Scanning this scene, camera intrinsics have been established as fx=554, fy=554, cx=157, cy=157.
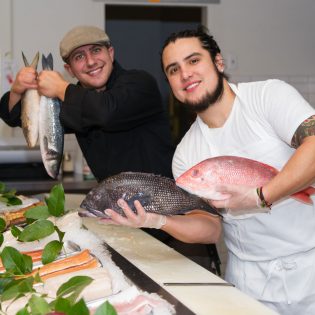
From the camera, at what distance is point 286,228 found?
1968 mm

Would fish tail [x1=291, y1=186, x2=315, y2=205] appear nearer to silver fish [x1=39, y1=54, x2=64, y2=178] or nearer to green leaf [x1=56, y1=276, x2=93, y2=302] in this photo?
green leaf [x1=56, y1=276, x2=93, y2=302]

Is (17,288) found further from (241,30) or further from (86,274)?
(241,30)

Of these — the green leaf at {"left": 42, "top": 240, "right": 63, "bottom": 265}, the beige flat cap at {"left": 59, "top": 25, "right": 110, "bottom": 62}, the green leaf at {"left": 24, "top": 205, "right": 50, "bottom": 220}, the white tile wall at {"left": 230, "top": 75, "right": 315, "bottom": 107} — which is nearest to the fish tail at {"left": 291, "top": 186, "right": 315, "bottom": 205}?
the green leaf at {"left": 42, "top": 240, "right": 63, "bottom": 265}

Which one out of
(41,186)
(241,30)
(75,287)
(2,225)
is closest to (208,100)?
(2,225)

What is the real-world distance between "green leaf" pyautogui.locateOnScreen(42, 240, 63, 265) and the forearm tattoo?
78cm

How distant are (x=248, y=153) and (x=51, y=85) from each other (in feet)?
2.48

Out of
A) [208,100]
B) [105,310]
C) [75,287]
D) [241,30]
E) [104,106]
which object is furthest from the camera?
[241,30]

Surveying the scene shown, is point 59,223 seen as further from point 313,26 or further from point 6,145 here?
point 313,26

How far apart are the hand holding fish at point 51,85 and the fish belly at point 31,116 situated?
5cm

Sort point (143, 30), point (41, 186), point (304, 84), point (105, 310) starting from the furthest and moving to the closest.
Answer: point (143, 30), point (304, 84), point (41, 186), point (105, 310)

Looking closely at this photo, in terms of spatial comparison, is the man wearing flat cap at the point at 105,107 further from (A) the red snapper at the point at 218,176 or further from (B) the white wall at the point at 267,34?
(B) the white wall at the point at 267,34

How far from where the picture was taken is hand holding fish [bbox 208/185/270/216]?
1.51m

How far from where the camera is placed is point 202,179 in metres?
1.49

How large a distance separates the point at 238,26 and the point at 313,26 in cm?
69
